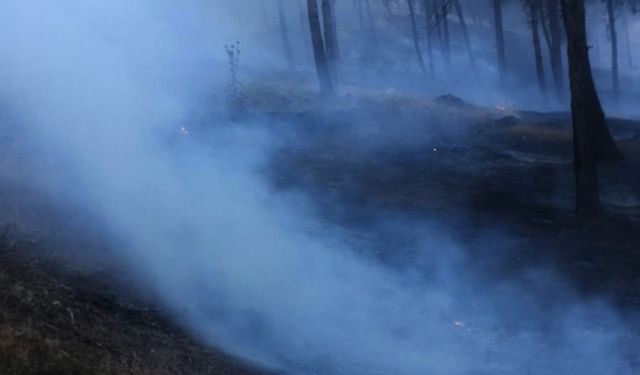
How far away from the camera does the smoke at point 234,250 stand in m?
6.64

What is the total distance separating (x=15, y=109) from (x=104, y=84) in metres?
0.90

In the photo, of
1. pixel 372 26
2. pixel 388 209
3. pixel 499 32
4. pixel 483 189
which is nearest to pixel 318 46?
pixel 483 189

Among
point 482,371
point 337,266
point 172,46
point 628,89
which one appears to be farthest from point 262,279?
point 628,89

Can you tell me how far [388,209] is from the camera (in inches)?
411

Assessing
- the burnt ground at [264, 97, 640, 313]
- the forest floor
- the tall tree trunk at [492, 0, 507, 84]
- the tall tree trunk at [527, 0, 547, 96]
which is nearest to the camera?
the forest floor

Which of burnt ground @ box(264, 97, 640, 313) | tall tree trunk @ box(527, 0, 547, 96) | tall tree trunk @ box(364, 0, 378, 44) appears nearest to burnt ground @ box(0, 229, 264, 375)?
burnt ground @ box(264, 97, 640, 313)

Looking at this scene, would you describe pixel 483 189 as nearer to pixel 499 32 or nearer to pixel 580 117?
pixel 580 117

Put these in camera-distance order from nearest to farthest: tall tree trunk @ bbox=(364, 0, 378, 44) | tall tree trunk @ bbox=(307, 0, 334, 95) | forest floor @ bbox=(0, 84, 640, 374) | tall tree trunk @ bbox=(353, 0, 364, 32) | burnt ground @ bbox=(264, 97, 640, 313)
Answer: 1. forest floor @ bbox=(0, 84, 640, 374)
2. burnt ground @ bbox=(264, 97, 640, 313)
3. tall tree trunk @ bbox=(307, 0, 334, 95)
4. tall tree trunk @ bbox=(364, 0, 378, 44)
5. tall tree trunk @ bbox=(353, 0, 364, 32)

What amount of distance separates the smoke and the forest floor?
1.59 feet

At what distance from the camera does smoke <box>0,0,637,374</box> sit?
6641 mm

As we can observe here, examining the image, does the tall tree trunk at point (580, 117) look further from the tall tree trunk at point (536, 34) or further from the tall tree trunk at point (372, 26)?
the tall tree trunk at point (372, 26)

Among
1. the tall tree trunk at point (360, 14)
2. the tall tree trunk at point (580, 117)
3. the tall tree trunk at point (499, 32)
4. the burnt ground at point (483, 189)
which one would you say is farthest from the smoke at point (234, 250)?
the tall tree trunk at point (360, 14)

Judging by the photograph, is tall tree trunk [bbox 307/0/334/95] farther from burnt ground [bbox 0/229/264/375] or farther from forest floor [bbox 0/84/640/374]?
burnt ground [bbox 0/229/264/375]

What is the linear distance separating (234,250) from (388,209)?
10.1 feet
